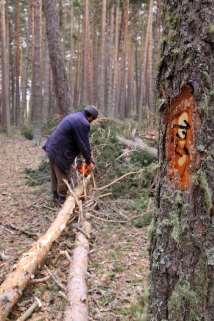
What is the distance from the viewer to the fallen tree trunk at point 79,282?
3.70 meters

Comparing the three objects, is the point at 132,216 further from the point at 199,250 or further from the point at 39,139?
the point at 39,139

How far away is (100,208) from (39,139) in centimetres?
974

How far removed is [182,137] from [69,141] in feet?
16.4

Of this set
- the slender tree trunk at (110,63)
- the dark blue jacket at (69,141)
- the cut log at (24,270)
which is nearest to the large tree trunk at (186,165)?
the cut log at (24,270)

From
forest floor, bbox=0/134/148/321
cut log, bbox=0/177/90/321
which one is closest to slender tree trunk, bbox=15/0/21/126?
forest floor, bbox=0/134/148/321

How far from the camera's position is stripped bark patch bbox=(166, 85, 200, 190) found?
90.9 inches

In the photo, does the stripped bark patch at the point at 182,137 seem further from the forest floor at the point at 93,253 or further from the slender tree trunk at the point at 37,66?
the slender tree trunk at the point at 37,66

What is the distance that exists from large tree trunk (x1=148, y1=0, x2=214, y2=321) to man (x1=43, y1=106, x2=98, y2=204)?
4.54 meters

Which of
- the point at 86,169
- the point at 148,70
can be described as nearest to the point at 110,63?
the point at 148,70

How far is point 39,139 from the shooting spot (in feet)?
54.1

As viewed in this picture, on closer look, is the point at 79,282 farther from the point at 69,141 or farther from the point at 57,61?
the point at 57,61

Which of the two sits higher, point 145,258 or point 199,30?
point 199,30

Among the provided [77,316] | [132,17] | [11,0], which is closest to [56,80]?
[77,316]

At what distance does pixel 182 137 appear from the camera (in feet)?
7.73
